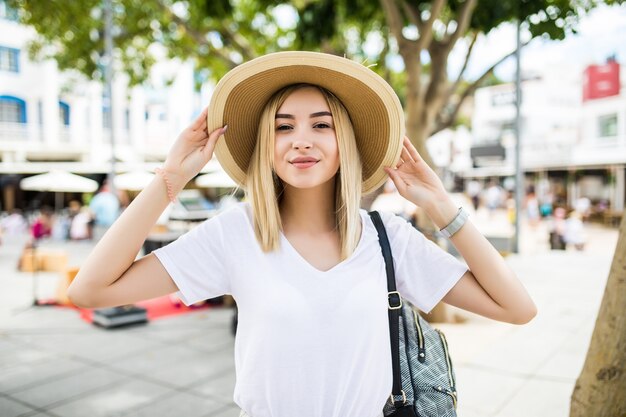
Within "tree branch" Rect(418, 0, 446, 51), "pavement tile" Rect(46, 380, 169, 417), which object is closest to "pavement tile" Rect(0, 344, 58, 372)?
"pavement tile" Rect(46, 380, 169, 417)

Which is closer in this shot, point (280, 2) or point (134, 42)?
point (280, 2)

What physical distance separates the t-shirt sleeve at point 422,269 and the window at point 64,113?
32980 mm

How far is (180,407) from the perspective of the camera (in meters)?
4.23

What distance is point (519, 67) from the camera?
10.4 metres

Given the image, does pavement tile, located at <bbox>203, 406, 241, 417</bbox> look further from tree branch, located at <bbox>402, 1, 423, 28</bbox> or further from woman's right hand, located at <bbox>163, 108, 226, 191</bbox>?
tree branch, located at <bbox>402, 1, 423, 28</bbox>

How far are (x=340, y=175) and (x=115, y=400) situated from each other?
3515mm

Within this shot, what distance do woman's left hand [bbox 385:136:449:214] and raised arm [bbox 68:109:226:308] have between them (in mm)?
661

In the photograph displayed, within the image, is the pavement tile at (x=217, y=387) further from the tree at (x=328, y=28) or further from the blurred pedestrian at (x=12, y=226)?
the blurred pedestrian at (x=12, y=226)

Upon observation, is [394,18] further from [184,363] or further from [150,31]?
[150,31]

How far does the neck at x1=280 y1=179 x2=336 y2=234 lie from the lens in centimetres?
176

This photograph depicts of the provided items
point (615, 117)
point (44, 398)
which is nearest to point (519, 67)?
point (44, 398)

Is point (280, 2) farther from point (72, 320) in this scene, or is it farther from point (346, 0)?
point (72, 320)

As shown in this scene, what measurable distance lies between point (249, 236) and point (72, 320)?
20.6ft

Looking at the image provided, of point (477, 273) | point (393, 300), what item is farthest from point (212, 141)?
point (477, 273)
